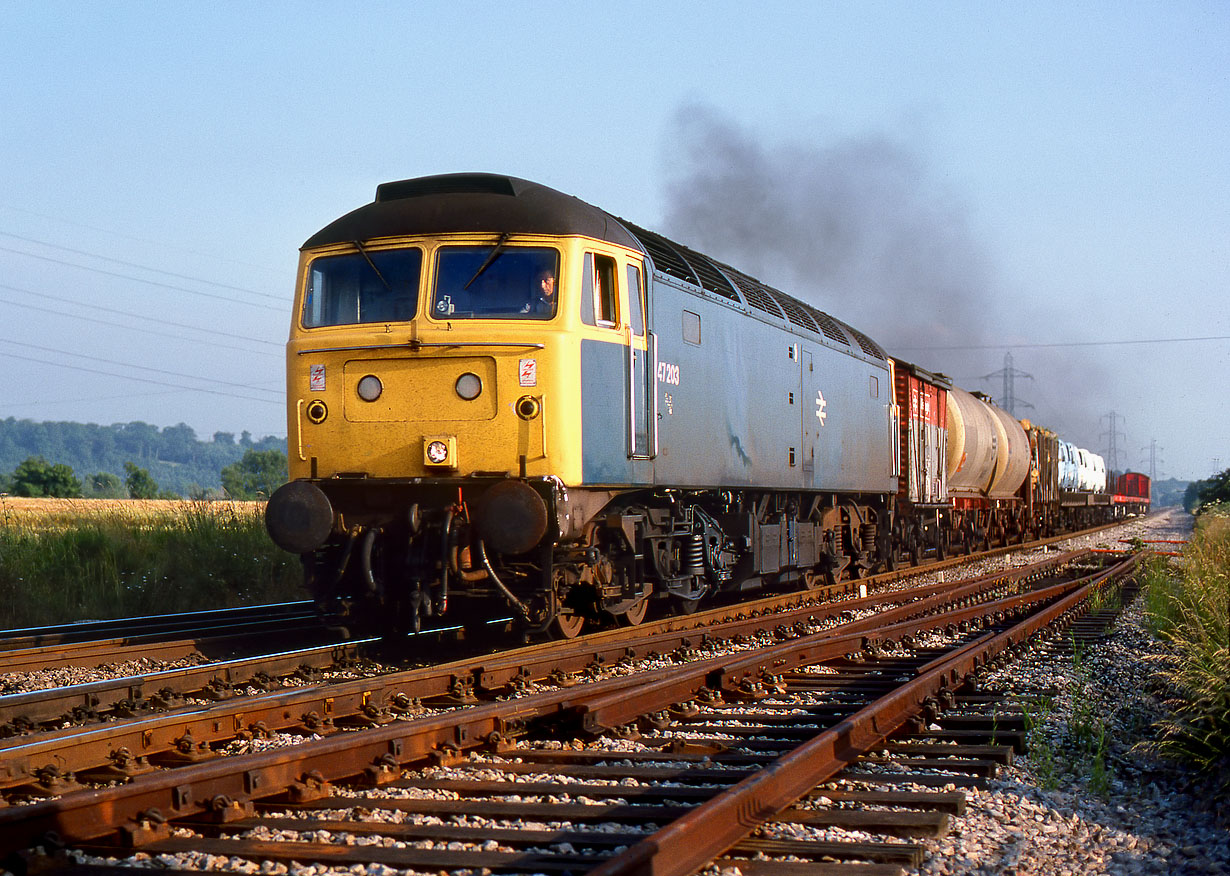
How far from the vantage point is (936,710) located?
21.7ft

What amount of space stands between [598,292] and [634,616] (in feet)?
10.2

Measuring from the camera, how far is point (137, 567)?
13570 mm

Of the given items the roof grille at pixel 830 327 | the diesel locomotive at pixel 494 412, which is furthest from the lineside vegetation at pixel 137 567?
the roof grille at pixel 830 327

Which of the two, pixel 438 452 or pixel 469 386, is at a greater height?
pixel 469 386

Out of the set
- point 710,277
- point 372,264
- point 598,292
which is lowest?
point 598,292

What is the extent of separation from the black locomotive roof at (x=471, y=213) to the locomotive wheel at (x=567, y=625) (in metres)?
3.02

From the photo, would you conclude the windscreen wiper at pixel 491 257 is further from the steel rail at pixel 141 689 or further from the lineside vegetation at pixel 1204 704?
the lineside vegetation at pixel 1204 704

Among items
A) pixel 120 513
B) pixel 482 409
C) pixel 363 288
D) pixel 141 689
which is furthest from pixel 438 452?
pixel 120 513

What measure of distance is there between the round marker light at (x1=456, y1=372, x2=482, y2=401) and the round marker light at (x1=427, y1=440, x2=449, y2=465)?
375mm

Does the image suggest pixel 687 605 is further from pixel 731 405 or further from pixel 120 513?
pixel 120 513

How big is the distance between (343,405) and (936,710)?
4.77 metres

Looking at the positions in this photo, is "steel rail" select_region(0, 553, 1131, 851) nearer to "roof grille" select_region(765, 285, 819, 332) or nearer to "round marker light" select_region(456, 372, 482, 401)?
"round marker light" select_region(456, 372, 482, 401)

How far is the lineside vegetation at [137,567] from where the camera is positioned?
12.2 m

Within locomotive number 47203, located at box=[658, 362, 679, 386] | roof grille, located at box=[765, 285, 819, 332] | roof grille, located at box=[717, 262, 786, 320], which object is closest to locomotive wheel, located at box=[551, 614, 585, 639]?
locomotive number 47203, located at box=[658, 362, 679, 386]
